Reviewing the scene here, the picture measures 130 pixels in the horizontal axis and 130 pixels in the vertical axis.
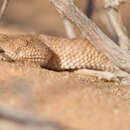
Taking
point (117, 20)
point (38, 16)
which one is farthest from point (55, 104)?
point (38, 16)

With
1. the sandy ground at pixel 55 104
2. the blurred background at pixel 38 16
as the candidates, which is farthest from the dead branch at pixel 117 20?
the blurred background at pixel 38 16

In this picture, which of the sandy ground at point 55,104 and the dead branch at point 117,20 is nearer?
the sandy ground at point 55,104

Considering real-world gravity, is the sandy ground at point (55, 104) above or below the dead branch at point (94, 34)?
below

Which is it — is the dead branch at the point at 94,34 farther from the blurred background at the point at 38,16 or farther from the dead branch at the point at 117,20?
the blurred background at the point at 38,16

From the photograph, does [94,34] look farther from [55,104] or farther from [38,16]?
[38,16]

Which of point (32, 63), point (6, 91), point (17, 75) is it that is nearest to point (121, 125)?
point (6, 91)

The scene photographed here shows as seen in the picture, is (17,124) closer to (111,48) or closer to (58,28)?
(111,48)

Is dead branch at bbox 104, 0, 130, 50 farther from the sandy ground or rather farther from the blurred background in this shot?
the blurred background
